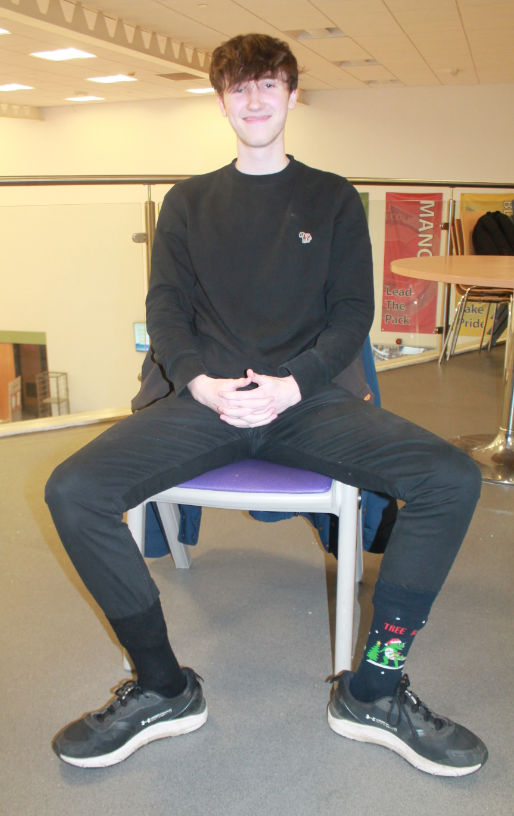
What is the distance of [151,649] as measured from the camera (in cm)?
99

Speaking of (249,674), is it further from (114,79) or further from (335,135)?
(335,135)

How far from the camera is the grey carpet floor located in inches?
36.5

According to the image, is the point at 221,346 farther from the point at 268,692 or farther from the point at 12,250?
the point at 12,250

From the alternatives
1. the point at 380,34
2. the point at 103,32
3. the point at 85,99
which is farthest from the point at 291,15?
the point at 85,99

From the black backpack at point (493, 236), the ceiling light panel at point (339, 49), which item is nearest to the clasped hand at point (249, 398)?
the black backpack at point (493, 236)

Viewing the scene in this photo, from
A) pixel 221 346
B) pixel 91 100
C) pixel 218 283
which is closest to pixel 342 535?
pixel 221 346

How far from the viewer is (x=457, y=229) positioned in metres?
3.62

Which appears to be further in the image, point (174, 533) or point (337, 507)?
point (174, 533)

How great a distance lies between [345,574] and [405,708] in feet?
0.73

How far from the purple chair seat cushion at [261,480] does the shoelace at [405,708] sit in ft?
1.09

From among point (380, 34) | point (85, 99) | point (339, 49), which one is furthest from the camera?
point (85, 99)

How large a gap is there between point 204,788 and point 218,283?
85 cm

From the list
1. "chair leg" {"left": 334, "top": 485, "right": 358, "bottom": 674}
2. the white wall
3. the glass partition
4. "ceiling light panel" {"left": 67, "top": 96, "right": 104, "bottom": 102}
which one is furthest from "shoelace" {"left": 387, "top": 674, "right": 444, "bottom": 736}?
"ceiling light panel" {"left": 67, "top": 96, "right": 104, "bottom": 102}

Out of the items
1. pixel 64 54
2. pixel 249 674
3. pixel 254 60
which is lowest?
pixel 249 674
